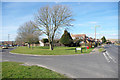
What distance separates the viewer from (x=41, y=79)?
5.49 meters

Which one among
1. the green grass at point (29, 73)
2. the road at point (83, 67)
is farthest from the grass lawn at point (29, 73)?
the road at point (83, 67)

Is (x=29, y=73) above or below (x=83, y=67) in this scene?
above

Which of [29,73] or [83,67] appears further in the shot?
[83,67]

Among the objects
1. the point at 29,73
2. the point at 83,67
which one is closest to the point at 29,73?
the point at 29,73

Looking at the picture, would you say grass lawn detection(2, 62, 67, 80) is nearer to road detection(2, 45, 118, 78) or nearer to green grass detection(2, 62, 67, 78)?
green grass detection(2, 62, 67, 78)

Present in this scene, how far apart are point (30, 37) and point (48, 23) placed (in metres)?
11.3

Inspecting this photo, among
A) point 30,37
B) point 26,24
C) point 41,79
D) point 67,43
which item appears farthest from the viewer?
point 67,43

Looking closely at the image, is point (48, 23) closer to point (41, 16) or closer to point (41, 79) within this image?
point (41, 16)

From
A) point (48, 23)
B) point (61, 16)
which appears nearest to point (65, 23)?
point (61, 16)

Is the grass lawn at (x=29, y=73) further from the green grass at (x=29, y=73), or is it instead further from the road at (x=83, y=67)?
the road at (x=83, y=67)

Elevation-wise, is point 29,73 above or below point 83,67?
above

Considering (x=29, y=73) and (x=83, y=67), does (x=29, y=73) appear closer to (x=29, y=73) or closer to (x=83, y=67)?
(x=29, y=73)

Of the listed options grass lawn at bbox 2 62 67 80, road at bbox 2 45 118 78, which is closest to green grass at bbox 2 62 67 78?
grass lawn at bbox 2 62 67 80

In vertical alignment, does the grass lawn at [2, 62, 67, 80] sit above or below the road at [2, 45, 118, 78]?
above
